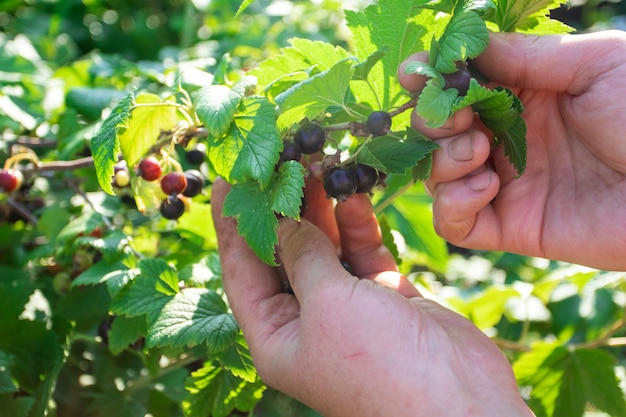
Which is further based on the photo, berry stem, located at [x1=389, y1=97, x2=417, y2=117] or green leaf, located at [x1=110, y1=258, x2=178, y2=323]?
green leaf, located at [x1=110, y1=258, x2=178, y2=323]

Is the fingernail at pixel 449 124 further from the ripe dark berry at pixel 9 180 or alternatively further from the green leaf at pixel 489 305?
the ripe dark berry at pixel 9 180

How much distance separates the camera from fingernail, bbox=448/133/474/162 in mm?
1121

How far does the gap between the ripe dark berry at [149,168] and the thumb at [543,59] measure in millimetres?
663

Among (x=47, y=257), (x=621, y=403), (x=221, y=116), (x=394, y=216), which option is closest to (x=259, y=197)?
(x=221, y=116)

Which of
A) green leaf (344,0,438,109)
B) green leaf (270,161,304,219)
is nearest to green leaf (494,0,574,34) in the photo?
green leaf (344,0,438,109)

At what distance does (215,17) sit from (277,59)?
2152 millimetres

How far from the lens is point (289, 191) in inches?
42.0

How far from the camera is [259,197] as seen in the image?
3.76 feet

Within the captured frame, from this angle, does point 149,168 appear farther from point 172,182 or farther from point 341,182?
point 341,182

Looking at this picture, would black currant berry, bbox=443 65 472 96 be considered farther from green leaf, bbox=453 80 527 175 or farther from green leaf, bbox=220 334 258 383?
green leaf, bbox=220 334 258 383

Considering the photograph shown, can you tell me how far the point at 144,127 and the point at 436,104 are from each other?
637 mm

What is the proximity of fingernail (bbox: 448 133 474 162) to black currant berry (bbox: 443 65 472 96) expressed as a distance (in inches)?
3.6

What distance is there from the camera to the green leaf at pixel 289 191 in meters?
1.05

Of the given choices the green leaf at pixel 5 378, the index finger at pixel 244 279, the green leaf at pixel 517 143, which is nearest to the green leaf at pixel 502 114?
the green leaf at pixel 517 143
